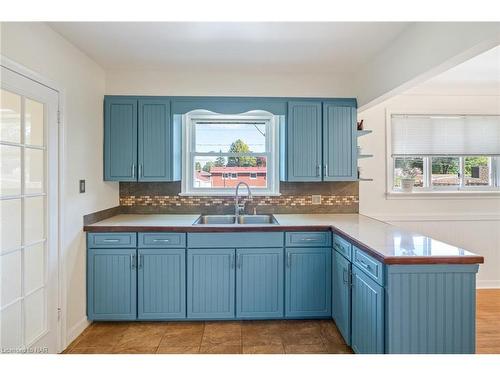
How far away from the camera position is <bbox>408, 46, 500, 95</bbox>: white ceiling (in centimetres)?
292

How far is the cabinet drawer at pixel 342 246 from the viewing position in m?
2.42

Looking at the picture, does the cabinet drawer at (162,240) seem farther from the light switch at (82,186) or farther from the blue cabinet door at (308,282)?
the blue cabinet door at (308,282)

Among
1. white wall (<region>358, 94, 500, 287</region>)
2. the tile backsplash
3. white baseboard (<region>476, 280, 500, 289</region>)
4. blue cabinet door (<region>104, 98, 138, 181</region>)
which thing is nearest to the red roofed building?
the tile backsplash

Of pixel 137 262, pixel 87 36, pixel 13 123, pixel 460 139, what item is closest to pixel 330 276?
pixel 137 262

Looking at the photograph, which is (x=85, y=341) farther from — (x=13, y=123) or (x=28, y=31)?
(x=28, y=31)

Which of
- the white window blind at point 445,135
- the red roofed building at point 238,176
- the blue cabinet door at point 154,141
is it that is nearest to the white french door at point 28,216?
the blue cabinet door at point 154,141

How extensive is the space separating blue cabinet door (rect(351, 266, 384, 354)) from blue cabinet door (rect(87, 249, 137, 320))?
6.04 feet

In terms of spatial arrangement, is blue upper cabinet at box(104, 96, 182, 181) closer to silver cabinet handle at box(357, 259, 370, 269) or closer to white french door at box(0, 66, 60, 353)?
white french door at box(0, 66, 60, 353)

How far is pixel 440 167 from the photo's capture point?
12.6 ft

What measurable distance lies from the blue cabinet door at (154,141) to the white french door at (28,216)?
93cm

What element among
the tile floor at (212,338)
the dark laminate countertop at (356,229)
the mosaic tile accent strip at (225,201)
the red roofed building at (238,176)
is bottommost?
the tile floor at (212,338)

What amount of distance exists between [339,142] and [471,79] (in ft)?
5.16

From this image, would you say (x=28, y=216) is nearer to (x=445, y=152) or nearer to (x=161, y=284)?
(x=161, y=284)

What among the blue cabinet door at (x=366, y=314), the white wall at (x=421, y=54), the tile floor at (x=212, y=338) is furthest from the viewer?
the tile floor at (x=212, y=338)
